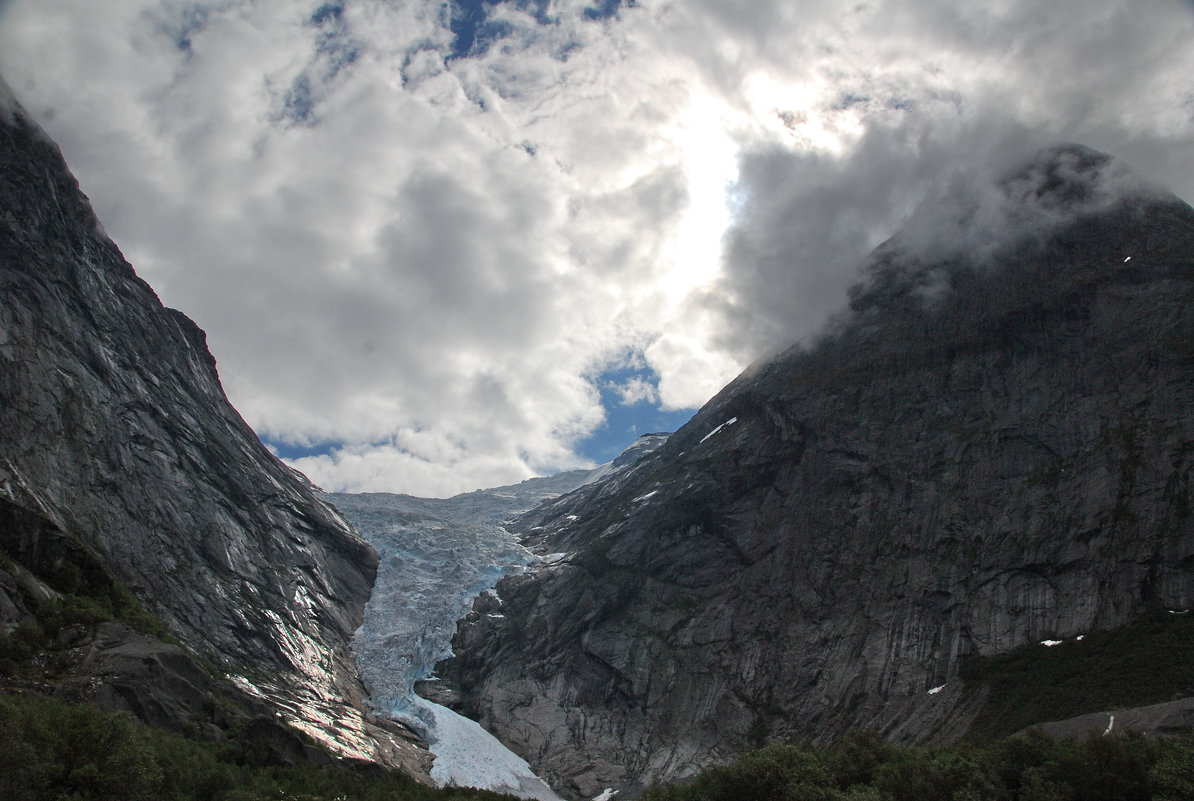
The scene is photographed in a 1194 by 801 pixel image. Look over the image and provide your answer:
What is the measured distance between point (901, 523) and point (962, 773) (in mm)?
37526

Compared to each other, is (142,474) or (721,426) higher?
(721,426)

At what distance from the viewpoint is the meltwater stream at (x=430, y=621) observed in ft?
245

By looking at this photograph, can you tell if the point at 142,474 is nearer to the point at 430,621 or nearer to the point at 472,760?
the point at 430,621

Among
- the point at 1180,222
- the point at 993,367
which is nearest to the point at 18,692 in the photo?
the point at 993,367

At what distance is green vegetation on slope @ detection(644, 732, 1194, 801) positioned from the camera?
135 feet

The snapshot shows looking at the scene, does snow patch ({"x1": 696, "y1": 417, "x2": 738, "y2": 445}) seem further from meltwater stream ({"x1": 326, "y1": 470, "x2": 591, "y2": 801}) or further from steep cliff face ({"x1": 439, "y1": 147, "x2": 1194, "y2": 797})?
meltwater stream ({"x1": 326, "y1": 470, "x2": 591, "y2": 801})

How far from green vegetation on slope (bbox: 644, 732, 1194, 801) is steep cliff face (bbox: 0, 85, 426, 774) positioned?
30.9 m

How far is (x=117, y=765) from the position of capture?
35750 mm

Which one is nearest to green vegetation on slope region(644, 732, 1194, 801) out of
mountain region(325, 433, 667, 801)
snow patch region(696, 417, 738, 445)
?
mountain region(325, 433, 667, 801)

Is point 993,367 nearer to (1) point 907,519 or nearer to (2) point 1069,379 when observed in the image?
(2) point 1069,379

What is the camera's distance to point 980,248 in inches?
3839

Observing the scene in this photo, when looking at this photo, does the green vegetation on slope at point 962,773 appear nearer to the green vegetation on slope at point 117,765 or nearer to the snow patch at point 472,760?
the snow patch at point 472,760

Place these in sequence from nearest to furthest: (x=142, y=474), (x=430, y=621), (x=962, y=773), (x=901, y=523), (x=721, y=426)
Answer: (x=962, y=773), (x=142, y=474), (x=901, y=523), (x=430, y=621), (x=721, y=426)

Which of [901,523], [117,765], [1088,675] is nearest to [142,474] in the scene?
[117,765]
